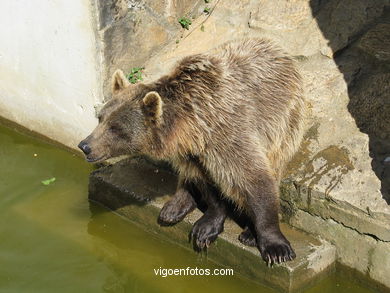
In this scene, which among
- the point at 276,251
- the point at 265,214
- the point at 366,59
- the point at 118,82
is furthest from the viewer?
the point at 366,59

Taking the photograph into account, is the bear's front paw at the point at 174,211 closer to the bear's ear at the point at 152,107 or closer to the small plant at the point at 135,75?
the bear's ear at the point at 152,107

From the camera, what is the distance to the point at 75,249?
235 inches

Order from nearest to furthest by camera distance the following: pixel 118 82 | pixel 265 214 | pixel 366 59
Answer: pixel 265 214, pixel 118 82, pixel 366 59

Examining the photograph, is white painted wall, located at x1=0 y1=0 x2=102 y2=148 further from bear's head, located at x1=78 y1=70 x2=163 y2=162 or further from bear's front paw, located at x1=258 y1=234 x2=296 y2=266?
bear's front paw, located at x1=258 y1=234 x2=296 y2=266

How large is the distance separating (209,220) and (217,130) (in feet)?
2.59

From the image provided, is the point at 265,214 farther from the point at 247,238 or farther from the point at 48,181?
the point at 48,181

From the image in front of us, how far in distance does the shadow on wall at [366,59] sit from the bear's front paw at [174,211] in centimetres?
155

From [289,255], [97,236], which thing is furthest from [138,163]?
[289,255]

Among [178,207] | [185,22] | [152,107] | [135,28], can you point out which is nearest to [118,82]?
[152,107]

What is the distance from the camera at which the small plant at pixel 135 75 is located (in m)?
7.00

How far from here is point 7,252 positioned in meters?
5.93

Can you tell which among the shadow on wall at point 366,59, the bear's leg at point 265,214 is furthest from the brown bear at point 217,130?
the shadow on wall at point 366,59

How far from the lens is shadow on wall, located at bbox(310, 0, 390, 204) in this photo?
5719mm

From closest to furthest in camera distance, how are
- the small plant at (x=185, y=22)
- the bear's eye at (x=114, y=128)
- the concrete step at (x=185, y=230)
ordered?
the concrete step at (x=185, y=230)
the bear's eye at (x=114, y=128)
the small plant at (x=185, y=22)
